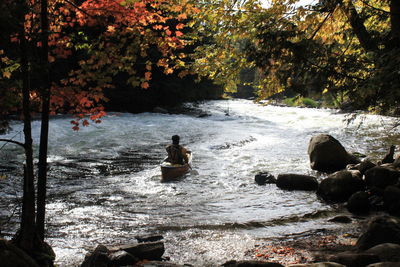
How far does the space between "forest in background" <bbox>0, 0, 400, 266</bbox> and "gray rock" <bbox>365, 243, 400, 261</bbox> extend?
6.03ft

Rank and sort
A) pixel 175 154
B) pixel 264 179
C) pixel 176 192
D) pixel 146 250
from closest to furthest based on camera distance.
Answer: pixel 146 250 < pixel 176 192 < pixel 264 179 < pixel 175 154

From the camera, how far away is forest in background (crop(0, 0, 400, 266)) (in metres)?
4.38

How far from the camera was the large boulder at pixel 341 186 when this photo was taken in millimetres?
8828

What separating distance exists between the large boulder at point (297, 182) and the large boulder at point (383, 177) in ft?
4.76

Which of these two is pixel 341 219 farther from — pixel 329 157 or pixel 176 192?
pixel 329 157

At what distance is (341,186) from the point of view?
8.88 metres

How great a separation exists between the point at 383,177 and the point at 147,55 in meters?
6.39

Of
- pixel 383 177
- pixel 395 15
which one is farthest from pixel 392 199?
pixel 395 15

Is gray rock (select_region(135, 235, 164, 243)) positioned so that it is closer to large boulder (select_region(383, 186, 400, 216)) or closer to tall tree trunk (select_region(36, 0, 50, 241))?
tall tree trunk (select_region(36, 0, 50, 241))

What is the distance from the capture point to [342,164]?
11750mm

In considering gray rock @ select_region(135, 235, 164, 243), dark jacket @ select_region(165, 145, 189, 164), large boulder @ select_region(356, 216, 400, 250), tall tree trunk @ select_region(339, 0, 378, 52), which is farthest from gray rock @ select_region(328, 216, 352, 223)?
dark jacket @ select_region(165, 145, 189, 164)

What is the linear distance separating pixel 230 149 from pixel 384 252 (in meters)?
12.3

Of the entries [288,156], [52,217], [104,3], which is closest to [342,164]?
[288,156]

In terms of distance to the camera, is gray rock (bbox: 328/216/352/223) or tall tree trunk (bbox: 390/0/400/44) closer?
tall tree trunk (bbox: 390/0/400/44)
